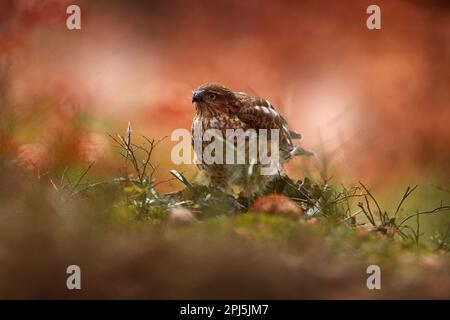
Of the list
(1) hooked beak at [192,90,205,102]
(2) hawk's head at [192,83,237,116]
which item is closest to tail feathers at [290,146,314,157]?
(2) hawk's head at [192,83,237,116]

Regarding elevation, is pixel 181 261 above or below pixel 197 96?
below

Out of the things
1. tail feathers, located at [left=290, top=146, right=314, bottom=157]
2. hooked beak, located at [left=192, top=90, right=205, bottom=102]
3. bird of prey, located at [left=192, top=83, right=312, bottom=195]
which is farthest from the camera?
tail feathers, located at [left=290, top=146, right=314, bottom=157]

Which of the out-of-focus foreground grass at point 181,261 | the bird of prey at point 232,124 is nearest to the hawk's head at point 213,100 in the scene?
the bird of prey at point 232,124

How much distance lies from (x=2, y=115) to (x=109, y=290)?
3.19 ft

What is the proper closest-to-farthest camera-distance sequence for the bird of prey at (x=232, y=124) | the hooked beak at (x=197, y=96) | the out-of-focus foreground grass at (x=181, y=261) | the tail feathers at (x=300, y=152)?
the out-of-focus foreground grass at (x=181, y=261)
the bird of prey at (x=232, y=124)
the hooked beak at (x=197, y=96)
the tail feathers at (x=300, y=152)

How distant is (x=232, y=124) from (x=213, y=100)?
0.15 m

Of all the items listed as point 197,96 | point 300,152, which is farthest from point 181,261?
point 300,152

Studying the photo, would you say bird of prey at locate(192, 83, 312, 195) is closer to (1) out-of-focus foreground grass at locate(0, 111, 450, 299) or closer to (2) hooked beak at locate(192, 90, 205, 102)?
(2) hooked beak at locate(192, 90, 205, 102)

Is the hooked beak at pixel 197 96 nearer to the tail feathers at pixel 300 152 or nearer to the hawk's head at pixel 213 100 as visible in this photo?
the hawk's head at pixel 213 100

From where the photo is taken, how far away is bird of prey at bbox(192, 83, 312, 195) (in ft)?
9.95

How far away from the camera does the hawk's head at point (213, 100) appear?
3.25 metres

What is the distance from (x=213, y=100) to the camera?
10.8ft

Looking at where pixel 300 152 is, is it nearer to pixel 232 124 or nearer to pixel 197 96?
pixel 232 124
